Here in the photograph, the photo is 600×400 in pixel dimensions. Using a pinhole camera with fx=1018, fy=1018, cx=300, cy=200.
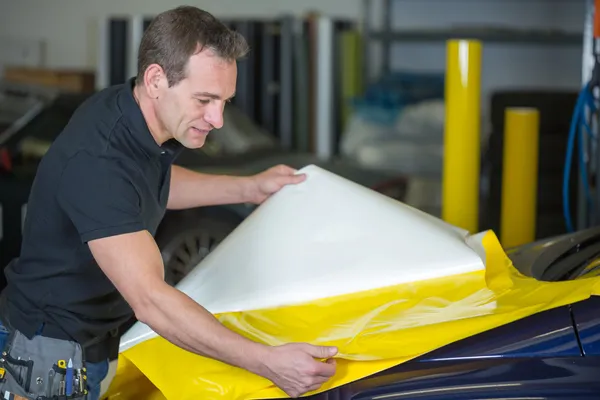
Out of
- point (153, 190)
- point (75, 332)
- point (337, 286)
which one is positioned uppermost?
point (153, 190)

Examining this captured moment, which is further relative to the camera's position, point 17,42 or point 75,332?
point 17,42

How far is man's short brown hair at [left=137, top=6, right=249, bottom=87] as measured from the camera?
2176mm

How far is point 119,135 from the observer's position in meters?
2.22

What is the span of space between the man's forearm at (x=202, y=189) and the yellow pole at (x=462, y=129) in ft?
4.56

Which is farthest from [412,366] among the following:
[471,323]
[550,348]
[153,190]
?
[153,190]

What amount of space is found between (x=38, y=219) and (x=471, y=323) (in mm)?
997

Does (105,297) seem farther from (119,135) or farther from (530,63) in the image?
(530,63)

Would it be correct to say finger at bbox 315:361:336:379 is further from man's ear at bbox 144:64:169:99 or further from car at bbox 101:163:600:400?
man's ear at bbox 144:64:169:99

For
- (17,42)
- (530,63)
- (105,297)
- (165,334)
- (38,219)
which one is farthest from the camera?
(530,63)

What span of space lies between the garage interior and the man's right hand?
6.61ft

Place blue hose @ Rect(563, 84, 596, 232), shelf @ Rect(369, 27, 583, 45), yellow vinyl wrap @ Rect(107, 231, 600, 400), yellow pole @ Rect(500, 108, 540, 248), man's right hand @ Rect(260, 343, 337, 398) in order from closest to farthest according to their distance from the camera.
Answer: man's right hand @ Rect(260, 343, 337, 398) < yellow vinyl wrap @ Rect(107, 231, 600, 400) < blue hose @ Rect(563, 84, 596, 232) < yellow pole @ Rect(500, 108, 540, 248) < shelf @ Rect(369, 27, 583, 45)

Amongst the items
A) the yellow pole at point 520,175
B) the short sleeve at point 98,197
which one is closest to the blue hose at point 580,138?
the yellow pole at point 520,175


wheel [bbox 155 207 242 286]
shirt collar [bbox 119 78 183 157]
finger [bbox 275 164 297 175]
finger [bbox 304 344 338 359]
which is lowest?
wheel [bbox 155 207 242 286]

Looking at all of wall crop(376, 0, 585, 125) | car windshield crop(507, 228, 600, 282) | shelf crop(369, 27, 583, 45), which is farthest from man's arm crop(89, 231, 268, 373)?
wall crop(376, 0, 585, 125)
